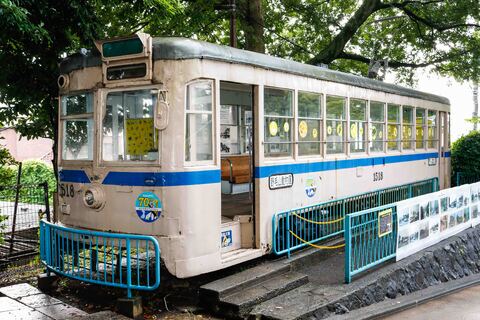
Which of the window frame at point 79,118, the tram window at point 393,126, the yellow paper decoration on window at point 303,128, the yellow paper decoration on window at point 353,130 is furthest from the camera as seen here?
the tram window at point 393,126

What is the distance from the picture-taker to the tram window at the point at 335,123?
9.20 metres

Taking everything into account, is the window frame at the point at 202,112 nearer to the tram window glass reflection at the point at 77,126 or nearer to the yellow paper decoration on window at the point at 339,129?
the tram window glass reflection at the point at 77,126

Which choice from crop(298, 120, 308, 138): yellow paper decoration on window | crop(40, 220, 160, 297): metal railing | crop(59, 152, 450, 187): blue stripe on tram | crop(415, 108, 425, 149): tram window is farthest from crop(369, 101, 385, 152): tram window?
crop(40, 220, 160, 297): metal railing

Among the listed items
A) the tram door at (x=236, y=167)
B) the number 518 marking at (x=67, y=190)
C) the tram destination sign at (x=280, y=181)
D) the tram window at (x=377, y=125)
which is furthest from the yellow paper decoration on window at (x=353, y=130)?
the number 518 marking at (x=67, y=190)

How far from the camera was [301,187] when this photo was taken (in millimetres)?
8359

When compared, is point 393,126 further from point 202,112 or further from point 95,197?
point 95,197

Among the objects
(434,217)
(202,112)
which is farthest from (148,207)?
(434,217)

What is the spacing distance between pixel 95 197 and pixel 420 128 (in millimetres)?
9790

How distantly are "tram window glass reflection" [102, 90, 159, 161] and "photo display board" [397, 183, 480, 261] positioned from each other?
438cm

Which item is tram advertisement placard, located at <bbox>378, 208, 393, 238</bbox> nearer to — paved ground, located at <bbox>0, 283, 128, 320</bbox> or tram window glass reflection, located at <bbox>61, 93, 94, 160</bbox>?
paved ground, located at <bbox>0, 283, 128, 320</bbox>

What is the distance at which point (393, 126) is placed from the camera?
38.9ft

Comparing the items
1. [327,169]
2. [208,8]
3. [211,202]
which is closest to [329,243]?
[327,169]

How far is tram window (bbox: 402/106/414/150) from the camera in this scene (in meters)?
12.4

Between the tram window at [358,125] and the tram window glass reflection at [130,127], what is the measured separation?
490cm
